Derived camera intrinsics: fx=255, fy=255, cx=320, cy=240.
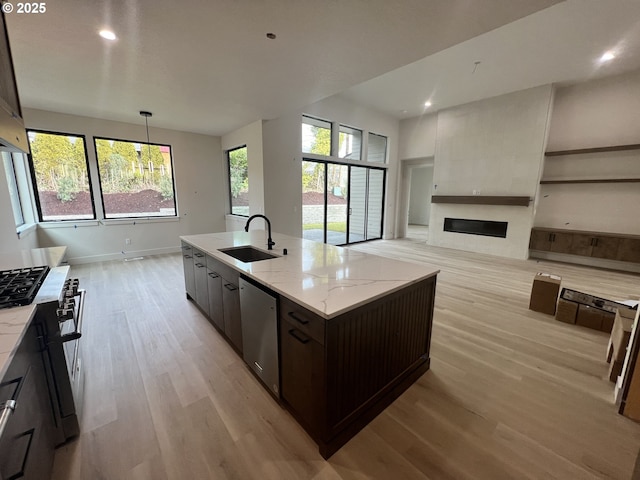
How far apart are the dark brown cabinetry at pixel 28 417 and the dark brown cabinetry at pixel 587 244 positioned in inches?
282

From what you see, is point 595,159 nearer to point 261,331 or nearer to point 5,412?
point 261,331

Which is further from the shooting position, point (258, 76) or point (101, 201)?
point (101, 201)

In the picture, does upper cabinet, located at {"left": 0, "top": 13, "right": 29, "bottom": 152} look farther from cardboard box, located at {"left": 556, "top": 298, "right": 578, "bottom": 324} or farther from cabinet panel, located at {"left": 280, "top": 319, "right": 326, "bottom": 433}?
cardboard box, located at {"left": 556, "top": 298, "right": 578, "bottom": 324}

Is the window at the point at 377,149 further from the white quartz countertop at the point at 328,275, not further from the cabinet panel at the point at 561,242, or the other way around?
the white quartz countertop at the point at 328,275

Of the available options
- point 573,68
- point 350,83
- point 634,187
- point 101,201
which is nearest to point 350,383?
point 350,83

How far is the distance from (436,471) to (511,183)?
6019 millimetres

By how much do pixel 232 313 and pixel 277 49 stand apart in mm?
2456

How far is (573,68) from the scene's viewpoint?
429 centimetres

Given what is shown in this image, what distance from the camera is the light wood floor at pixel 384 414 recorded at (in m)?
1.32

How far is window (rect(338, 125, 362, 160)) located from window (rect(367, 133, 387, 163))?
18.8 inches

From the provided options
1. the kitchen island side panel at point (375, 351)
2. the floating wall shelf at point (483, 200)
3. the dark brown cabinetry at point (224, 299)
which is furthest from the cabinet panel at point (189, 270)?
the floating wall shelf at point (483, 200)

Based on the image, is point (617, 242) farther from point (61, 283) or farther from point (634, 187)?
point (61, 283)

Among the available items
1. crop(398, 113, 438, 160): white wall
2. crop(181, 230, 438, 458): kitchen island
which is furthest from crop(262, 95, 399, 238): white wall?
crop(181, 230, 438, 458): kitchen island

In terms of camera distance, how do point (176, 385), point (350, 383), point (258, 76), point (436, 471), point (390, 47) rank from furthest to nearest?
point (258, 76), point (390, 47), point (176, 385), point (350, 383), point (436, 471)
